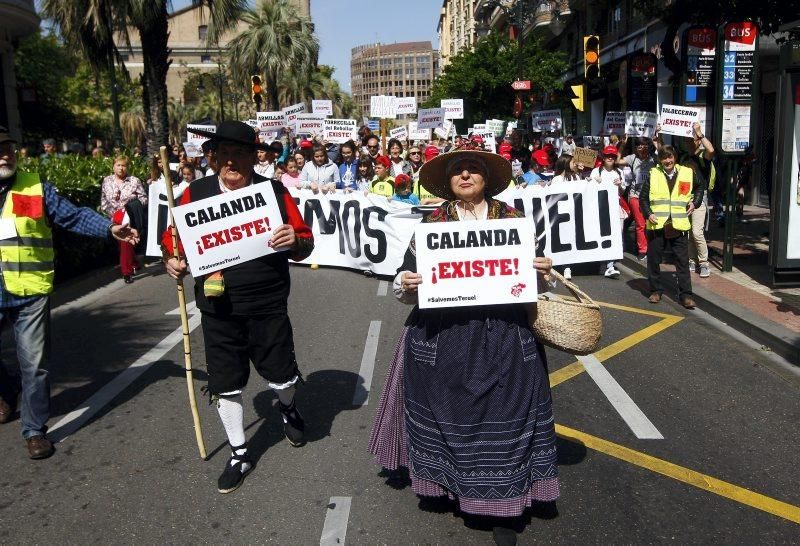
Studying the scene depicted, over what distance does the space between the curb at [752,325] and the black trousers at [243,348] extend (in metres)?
4.62

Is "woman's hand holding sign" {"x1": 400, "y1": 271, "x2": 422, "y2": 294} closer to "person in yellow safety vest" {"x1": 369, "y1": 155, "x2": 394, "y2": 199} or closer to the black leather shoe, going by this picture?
the black leather shoe

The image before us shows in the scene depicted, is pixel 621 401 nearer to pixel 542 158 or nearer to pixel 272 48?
pixel 542 158

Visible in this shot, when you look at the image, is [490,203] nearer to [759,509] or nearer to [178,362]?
[759,509]

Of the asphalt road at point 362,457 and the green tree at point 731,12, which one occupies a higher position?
the green tree at point 731,12

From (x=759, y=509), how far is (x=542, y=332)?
4.97 ft

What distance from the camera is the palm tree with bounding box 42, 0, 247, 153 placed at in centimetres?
1769

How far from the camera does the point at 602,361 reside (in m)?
6.60

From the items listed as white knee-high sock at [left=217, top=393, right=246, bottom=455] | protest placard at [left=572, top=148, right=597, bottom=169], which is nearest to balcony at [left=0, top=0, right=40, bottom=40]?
protest placard at [left=572, top=148, right=597, bottom=169]

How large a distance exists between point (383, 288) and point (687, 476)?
20.8 feet

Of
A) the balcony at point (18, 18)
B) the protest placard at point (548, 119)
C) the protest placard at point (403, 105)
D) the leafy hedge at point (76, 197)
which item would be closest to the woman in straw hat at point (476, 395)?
the leafy hedge at point (76, 197)

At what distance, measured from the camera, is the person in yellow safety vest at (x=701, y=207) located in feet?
33.4

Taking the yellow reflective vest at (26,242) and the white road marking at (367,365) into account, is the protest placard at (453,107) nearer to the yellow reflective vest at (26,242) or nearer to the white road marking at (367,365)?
the white road marking at (367,365)

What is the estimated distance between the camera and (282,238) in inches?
164

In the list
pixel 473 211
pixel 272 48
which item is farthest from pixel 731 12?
pixel 272 48
